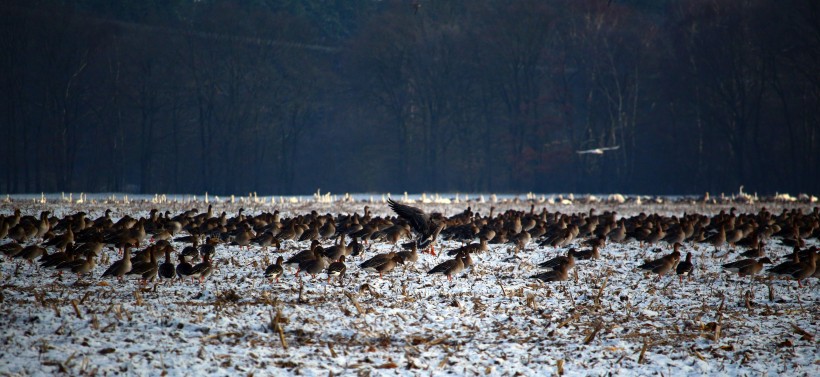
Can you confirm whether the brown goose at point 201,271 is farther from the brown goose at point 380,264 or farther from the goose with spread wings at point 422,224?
the goose with spread wings at point 422,224

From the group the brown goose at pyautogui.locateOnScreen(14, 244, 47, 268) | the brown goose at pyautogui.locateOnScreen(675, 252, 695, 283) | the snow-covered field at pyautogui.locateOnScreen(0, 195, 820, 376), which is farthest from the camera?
the brown goose at pyautogui.locateOnScreen(675, 252, 695, 283)

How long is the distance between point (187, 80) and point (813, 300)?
5450 centimetres

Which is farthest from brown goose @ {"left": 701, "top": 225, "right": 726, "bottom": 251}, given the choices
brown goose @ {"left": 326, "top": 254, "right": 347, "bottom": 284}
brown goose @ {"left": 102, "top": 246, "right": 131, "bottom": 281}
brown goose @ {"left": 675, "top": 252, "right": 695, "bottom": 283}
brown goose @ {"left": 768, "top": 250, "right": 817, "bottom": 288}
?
brown goose @ {"left": 102, "top": 246, "right": 131, "bottom": 281}

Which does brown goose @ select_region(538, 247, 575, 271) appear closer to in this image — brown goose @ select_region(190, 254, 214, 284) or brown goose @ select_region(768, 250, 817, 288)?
brown goose @ select_region(768, 250, 817, 288)

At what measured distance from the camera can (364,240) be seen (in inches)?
771

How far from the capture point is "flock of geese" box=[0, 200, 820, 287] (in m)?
13.5

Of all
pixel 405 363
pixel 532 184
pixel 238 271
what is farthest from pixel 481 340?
pixel 532 184

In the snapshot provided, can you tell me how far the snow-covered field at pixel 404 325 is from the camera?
8656mm

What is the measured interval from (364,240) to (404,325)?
30.8 ft

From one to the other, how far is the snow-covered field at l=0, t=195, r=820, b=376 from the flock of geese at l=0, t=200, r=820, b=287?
312mm

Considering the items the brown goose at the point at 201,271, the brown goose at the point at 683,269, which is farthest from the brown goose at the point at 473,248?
the brown goose at the point at 201,271

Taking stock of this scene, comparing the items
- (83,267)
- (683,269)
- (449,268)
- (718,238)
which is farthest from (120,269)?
(718,238)

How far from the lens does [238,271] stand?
1423 cm

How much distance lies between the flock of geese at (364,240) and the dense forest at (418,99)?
1329 inches
